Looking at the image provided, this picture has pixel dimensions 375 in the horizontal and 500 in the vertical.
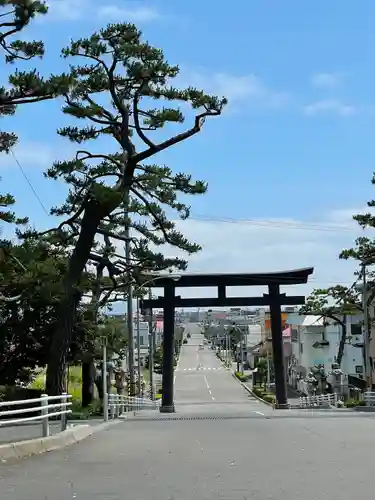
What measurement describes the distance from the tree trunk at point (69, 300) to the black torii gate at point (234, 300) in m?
23.2

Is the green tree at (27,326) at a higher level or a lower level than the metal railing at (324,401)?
higher

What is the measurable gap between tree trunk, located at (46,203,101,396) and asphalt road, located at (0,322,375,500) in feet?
28.9

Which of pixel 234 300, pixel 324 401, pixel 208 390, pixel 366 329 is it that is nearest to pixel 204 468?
pixel 366 329

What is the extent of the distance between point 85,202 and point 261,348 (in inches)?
4012

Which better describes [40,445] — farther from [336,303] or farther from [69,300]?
[336,303]

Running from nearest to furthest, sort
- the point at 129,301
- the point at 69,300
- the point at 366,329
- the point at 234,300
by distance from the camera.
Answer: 1. the point at 69,300
2. the point at 129,301
3. the point at 366,329
4. the point at 234,300

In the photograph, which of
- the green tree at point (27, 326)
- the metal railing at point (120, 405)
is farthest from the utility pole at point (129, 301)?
the green tree at point (27, 326)

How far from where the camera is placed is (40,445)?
12.6m

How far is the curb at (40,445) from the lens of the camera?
11.4 metres

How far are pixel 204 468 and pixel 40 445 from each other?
3.75 meters

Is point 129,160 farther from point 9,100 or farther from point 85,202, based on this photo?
point 9,100

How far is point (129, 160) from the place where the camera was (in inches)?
961

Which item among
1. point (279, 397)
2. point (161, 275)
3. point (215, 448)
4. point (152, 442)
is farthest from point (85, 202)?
point (279, 397)

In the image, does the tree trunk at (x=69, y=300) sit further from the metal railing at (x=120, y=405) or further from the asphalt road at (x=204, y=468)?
the asphalt road at (x=204, y=468)
